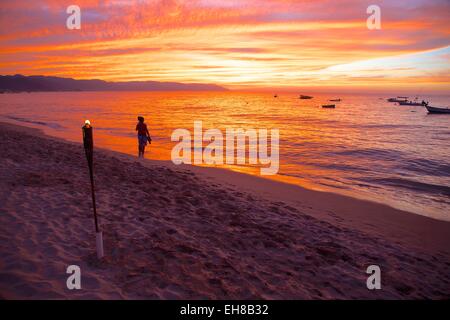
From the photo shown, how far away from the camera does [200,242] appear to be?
582 centimetres

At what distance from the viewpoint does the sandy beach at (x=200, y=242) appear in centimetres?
436

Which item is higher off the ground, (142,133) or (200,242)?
(142,133)

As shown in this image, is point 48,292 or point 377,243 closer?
point 48,292

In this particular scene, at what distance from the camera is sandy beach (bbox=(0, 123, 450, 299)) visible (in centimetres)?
436

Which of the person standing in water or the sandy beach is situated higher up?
the person standing in water

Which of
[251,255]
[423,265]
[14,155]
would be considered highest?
[14,155]

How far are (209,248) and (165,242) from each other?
86cm

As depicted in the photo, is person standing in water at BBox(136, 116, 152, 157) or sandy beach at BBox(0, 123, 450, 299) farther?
person standing in water at BBox(136, 116, 152, 157)

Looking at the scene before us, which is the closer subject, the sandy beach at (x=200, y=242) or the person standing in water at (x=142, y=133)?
the sandy beach at (x=200, y=242)

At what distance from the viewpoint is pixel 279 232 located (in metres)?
6.68

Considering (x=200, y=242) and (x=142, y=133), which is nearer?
(x=200, y=242)

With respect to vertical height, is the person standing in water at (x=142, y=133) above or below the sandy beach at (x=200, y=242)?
above
